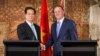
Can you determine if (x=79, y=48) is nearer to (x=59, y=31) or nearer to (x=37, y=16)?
(x=59, y=31)

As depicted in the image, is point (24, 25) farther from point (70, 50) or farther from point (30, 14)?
point (70, 50)

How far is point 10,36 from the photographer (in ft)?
28.6

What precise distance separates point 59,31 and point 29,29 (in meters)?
0.37

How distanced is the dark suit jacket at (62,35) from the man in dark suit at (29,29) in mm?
207

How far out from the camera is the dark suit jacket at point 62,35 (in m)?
3.74

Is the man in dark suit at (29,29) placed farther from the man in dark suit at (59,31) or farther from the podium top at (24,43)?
the podium top at (24,43)

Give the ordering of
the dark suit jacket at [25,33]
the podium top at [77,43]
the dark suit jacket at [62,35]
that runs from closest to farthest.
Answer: the podium top at [77,43] < the dark suit jacket at [62,35] < the dark suit jacket at [25,33]

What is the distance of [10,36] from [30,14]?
4821 mm

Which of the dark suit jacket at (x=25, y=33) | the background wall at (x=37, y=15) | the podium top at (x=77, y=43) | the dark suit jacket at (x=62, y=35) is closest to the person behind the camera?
the podium top at (x=77, y=43)

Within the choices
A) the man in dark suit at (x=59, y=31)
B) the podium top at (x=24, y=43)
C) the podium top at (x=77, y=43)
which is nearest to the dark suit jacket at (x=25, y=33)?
the man in dark suit at (x=59, y=31)

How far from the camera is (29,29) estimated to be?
3973mm

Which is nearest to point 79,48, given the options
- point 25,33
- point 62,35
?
point 62,35

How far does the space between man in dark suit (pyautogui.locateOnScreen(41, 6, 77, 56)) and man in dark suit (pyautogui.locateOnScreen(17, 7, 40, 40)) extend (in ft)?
0.65

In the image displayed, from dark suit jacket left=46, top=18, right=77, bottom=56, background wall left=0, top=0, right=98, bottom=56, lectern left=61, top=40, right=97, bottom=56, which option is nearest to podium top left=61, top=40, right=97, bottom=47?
lectern left=61, top=40, right=97, bottom=56
